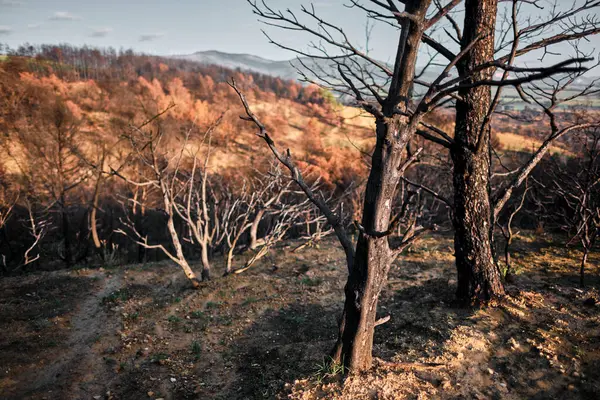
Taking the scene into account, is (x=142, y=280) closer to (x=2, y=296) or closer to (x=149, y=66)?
(x=2, y=296)

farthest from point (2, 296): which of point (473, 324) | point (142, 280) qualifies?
point (473, 324)

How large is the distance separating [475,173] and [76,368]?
20.9 ft

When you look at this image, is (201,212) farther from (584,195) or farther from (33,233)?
(33,233)

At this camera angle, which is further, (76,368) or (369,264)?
(76,368)

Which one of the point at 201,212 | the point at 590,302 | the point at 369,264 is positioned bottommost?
the point at 590,302

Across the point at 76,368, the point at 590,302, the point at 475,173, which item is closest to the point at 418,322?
the point at 475,173

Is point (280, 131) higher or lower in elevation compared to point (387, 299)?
higher

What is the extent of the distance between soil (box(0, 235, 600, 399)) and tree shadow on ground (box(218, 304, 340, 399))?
24mm

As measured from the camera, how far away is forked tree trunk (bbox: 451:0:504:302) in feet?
16.3

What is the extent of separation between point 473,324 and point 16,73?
88.6 ft

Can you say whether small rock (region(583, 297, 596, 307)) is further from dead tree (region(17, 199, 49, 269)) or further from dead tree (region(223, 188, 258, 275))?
dead tree (region(17, 199, 49, 269))

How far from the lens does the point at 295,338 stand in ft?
18.8

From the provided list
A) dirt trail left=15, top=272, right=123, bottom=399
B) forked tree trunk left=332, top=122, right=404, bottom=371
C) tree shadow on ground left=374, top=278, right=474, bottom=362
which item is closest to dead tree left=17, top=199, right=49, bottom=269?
dirt trail left=15, top=272, right=123, bottom=399

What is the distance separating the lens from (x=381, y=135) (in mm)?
3252
